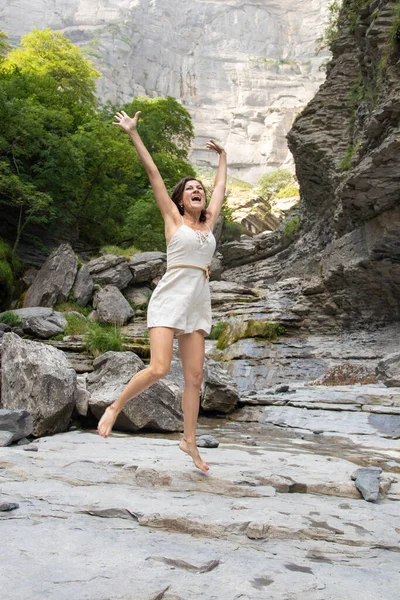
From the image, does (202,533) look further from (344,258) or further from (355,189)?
(344,258)

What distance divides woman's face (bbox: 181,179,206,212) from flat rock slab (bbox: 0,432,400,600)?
5.74ft

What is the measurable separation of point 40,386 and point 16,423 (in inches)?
27.8

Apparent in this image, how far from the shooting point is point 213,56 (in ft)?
299

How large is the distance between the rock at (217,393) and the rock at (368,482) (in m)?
4.42

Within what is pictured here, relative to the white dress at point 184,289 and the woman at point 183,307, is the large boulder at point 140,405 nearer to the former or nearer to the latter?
the woman at point 183,307

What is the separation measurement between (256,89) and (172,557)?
93381 millimetres

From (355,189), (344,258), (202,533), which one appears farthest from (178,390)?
(344,258)

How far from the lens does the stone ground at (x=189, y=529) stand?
1.75 m

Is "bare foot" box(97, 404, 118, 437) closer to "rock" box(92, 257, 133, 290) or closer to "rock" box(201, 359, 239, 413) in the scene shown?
"rock" box(201, 359, 239, 413)

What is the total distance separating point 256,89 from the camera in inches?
3445

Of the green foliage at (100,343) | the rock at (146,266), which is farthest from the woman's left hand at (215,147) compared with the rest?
the rock at (146,266)

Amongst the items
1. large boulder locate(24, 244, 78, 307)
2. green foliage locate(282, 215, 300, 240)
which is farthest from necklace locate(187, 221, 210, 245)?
green foliage locate(282, 215, 300, 240)

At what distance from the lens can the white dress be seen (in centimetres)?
339

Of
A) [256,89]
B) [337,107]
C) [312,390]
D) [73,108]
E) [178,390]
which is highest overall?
[256,89]
